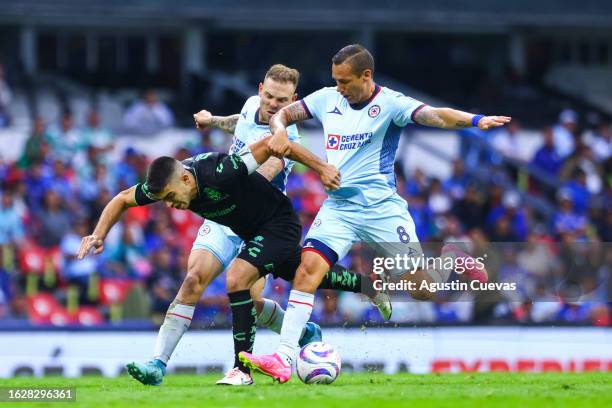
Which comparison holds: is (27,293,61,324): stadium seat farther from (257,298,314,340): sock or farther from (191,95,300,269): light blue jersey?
(191,95,300,269): light blue jersey

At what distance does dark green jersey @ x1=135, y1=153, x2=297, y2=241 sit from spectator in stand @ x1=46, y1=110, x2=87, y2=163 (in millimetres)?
10677

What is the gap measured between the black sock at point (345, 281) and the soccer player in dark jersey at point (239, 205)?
0.80 m

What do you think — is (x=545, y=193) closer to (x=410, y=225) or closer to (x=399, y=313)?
(x=399, y=313)

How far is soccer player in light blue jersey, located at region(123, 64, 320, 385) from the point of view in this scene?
1155 centimetres

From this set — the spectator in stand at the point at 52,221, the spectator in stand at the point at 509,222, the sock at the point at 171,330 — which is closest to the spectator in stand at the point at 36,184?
the spectator in stand at the point at 52,221

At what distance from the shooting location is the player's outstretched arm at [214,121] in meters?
12.9

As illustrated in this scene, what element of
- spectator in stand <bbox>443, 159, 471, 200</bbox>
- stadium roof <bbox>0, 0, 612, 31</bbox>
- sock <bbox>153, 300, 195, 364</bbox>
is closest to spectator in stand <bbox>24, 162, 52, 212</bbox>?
spectator in stand <bbox>443, 159, 471, 200</bbox>

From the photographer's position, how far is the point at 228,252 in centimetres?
1214

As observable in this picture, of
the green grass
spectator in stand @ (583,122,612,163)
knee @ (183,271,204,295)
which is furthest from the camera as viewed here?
spectator in stand @ (583,122,612,163)

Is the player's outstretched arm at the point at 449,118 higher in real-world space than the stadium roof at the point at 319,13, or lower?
lower

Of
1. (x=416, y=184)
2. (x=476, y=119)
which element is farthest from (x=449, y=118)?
(x=416, y=184)

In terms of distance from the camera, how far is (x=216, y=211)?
11336 millimetres

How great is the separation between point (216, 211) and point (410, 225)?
1998 mm

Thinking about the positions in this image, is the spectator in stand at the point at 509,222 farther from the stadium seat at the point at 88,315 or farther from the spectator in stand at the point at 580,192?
the stadium seat at the point at 88,315
